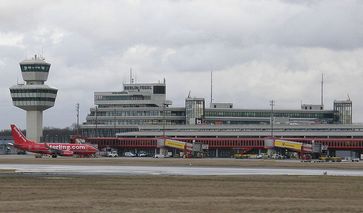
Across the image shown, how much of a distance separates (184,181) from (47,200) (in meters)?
21.6

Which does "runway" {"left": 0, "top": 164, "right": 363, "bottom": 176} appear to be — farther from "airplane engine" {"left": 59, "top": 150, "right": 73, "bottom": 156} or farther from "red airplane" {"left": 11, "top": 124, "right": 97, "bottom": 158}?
"airplane engine" {"left": 59, "top": 150, "right": 73, "bottom": 156}

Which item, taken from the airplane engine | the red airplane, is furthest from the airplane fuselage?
the airplane engine

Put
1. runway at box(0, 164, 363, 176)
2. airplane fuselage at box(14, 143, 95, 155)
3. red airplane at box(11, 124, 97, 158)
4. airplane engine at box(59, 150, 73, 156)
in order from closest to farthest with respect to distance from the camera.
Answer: runway at box(0, 164, 363, 176), red airplane at box(11, 124, 97, 158), airplane fuselage at box(14, 143, 95, 155), airplane engine at box(59, 150, 73, 156)

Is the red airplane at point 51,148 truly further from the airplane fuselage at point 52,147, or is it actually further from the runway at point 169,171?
the runway at point 169,171

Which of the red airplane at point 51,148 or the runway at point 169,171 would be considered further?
the red airplane at point 51,148

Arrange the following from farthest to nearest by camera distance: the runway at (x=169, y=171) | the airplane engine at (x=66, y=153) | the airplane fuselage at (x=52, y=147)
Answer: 1. the airplane engine at (x=66, y=153)
2. the airplane fuselage at (x=52, y=147)
3. the runway at (x=169, y=171)

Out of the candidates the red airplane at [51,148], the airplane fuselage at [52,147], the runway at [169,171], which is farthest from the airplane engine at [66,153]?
the runway at [169,171]

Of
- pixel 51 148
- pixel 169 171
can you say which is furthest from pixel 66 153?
pixel 169 171

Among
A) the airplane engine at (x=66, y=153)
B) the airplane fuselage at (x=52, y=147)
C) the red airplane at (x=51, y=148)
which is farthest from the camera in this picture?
the airplane engine at (x=66, y=153)

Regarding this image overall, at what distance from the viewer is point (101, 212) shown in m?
38.2

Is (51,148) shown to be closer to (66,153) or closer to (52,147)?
(52,147)

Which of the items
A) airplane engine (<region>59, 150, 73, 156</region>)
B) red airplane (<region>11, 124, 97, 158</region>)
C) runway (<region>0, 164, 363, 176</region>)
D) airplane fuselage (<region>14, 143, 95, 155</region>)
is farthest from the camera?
airplane engine (<region>59, 150, 73, 156</region>)

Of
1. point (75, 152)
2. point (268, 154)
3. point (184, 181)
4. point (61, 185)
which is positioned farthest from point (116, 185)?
point (268, 154)

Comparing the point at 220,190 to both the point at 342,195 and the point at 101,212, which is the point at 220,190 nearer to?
the point at 342,195
